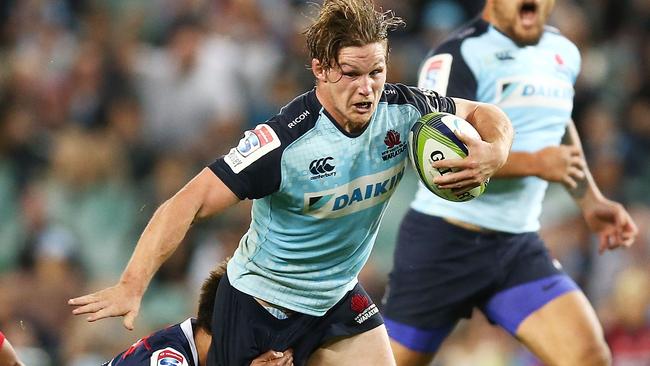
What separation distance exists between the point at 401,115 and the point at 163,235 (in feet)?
3.72

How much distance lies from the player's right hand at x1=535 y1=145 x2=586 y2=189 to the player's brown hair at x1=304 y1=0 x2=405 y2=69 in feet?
4.50

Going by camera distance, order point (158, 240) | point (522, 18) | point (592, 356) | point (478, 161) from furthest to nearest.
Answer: point (522, 18)
point (592, 356)
point (478, 161)
point (158, 240)

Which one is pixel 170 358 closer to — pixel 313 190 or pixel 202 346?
pixel 202 346

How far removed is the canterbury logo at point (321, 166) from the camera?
486 centimetres

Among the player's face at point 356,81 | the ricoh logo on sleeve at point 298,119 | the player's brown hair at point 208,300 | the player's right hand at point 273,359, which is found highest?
the player's face at point 356,81

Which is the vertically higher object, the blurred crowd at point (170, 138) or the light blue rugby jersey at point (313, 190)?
the light blue rugby jersey at point (313, 190)

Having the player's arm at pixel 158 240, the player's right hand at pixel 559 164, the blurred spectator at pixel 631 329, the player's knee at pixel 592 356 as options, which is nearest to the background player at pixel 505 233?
the player's knee at pixel 592 356

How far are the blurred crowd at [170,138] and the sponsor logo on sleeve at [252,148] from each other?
4578mm

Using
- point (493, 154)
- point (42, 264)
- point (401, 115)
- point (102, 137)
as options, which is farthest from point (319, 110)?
point (102, 137)

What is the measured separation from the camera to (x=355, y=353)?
5.34 meters

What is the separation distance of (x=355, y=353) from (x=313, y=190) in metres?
0.86

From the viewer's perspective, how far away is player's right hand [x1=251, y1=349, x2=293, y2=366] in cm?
518

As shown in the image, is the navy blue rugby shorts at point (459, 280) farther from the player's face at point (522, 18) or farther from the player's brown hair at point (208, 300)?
the player's brown hair at point (208, 300)

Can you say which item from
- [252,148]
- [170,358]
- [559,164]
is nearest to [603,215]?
[559,164]
